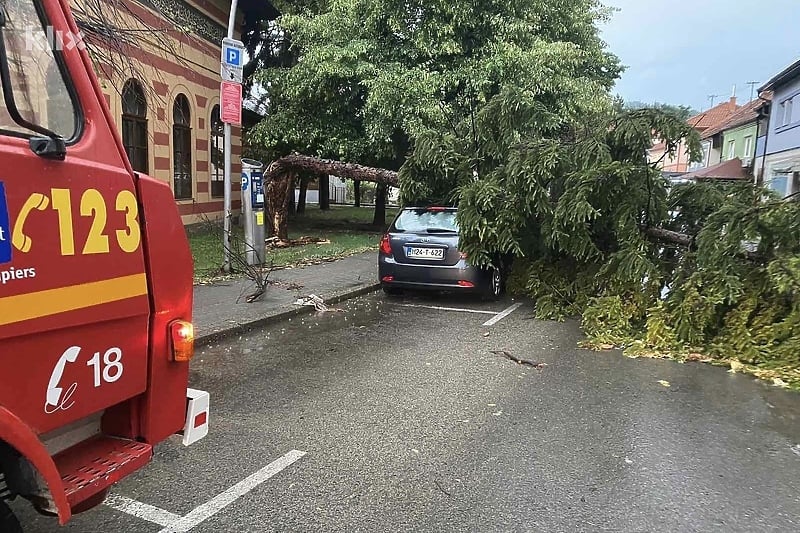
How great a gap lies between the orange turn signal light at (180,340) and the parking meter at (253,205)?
28.1 ft

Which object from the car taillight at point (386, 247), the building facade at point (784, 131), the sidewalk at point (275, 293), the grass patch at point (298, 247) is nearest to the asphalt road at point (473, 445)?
the sidewalk at point (275, 293)

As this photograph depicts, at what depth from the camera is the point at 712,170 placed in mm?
35281

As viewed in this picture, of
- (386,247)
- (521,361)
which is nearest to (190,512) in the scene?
(521,361)

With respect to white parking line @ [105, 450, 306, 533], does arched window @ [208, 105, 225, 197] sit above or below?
above

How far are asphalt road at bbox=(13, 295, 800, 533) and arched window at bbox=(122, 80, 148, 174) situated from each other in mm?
10359

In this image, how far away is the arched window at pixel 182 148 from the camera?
17281mm

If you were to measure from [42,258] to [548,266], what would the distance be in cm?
782

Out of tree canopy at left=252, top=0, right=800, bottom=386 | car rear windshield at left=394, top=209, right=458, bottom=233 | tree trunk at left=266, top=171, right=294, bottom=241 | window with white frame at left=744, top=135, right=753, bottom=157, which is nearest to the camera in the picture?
tree canopy at left=252, top=0, right=800, bottom=386

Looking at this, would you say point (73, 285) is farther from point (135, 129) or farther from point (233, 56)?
point (135, 129)

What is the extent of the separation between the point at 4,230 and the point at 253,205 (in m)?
9.49

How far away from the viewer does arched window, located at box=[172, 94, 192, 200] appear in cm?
1728

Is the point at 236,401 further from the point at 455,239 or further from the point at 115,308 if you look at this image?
the point at 455,239

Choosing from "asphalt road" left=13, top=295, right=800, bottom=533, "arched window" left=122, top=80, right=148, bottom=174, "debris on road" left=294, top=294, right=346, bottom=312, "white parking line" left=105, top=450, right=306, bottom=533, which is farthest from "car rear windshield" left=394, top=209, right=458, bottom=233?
"arched window" left=122, top=80, right=148, bottom=174

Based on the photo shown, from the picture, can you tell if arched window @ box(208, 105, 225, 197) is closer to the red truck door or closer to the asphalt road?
the asphalt road
